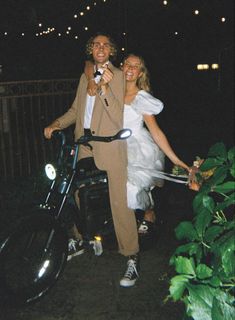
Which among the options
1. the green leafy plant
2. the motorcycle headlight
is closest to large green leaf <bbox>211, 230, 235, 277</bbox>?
the green leafy plant

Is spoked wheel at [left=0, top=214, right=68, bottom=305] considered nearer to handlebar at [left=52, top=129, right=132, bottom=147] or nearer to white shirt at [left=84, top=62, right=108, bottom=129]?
handlebar at [left=52, top=129, right=132, bottom=147]

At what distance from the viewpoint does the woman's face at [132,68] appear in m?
3.86

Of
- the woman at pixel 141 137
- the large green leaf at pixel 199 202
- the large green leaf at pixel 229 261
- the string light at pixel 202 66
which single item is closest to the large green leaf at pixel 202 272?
the large green leaf at pixel 229 261

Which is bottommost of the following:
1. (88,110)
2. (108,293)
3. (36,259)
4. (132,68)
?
(108,293)

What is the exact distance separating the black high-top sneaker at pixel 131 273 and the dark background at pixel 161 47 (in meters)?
4.01

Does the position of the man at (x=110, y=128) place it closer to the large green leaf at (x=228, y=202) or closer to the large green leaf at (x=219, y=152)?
the large green leaf at (x=219, y=152)

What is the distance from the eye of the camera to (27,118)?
7.29 meters

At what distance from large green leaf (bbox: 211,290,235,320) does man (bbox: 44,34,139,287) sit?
7.44 feet

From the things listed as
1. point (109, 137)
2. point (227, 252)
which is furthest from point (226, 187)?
point (109, 137)

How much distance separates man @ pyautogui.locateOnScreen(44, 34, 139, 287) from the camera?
11.6 ft

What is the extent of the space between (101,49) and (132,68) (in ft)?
1.25

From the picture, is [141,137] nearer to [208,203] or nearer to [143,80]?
[143,80]

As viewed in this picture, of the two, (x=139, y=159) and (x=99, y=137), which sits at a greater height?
(x=99, y=137)

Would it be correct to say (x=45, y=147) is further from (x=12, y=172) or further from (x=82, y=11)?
(x=82, y=11)
